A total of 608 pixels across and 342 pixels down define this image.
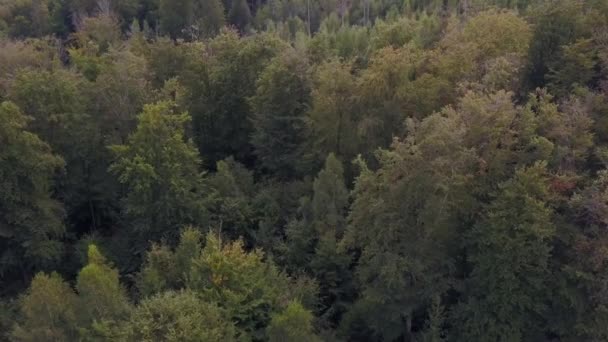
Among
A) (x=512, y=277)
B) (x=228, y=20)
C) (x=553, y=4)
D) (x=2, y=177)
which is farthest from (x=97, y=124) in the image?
(x=228, y=20)

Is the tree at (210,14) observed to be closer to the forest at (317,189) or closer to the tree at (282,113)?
the forest at (317,189)

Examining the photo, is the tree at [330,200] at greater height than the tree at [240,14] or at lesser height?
lesser

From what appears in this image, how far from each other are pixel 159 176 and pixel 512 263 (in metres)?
21.4

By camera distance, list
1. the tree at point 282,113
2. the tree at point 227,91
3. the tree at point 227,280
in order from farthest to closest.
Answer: the tree at point 227,91, the tree at point 282,113, the tree at point 227,280

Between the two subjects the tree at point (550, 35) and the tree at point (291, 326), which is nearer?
the tree at point (291, 326)

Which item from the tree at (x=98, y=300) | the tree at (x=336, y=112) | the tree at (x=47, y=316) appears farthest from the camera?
the tree at (x=336, y=112)

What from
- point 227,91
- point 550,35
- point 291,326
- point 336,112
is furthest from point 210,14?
point 291,326

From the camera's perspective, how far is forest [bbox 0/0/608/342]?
2578 cm

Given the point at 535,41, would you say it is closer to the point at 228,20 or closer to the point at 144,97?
the point at 144,97

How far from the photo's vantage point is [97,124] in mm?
39531

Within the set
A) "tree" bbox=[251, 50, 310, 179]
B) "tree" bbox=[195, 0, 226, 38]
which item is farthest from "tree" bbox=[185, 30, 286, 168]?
"tree" bbox=[195, 0, 226, 38]

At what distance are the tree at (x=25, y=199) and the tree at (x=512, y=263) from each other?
86.0 ft

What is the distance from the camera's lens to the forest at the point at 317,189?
25781mm

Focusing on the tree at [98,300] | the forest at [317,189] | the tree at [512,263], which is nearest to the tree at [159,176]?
the forest at [317,189]
